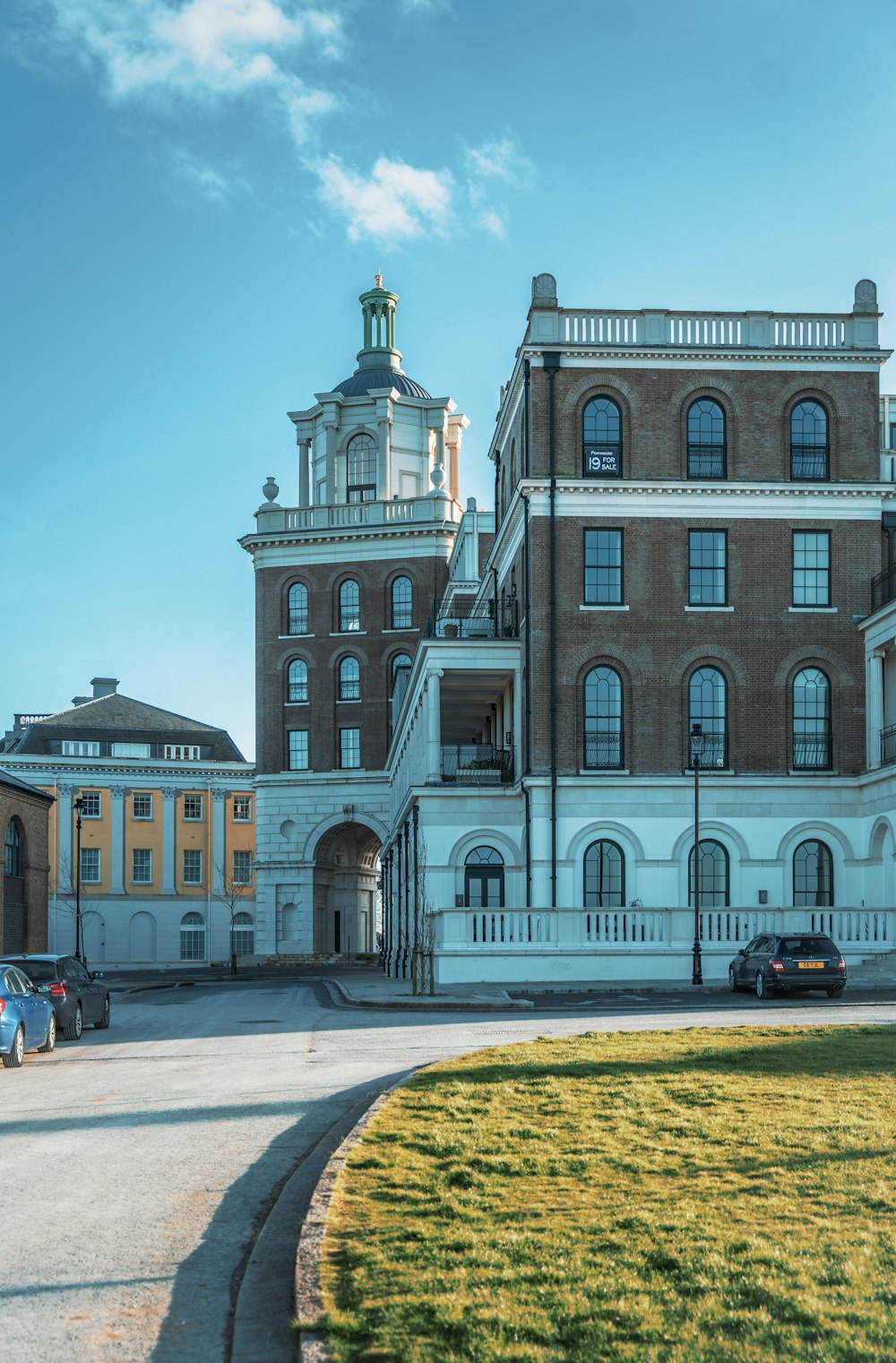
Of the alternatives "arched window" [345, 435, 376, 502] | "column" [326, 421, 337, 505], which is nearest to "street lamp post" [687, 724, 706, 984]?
"arched window" [345, 435, 376, 502]

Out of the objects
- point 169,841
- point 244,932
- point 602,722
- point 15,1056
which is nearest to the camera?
point 15,1056

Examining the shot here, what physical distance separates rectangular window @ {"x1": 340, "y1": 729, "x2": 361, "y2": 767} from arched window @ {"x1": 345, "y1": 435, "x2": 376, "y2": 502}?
13828mm

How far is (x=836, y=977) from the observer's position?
32.4 meters

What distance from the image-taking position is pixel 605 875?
45000 millimetres

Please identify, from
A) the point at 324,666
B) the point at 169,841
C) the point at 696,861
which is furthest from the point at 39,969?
the point at 169,841

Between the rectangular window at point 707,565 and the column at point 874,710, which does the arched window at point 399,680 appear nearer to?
the rectangular window at point 707,565

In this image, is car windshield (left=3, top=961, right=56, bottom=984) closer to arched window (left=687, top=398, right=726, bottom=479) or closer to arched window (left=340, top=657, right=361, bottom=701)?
arched window (left=687, top=398, right=726, bottom=479)

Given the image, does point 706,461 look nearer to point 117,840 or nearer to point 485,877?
point 485,877

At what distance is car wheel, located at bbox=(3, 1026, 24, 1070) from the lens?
19984 millimetres

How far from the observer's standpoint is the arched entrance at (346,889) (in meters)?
84.3

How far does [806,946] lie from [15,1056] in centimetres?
1781

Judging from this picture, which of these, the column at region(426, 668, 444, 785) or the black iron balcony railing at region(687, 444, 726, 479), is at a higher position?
the black iron balcony railing at region(687, 444, 726, 479)

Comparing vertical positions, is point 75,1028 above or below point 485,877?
below

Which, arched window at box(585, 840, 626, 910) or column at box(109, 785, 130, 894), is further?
column at box(109, 785, 130, 894)
